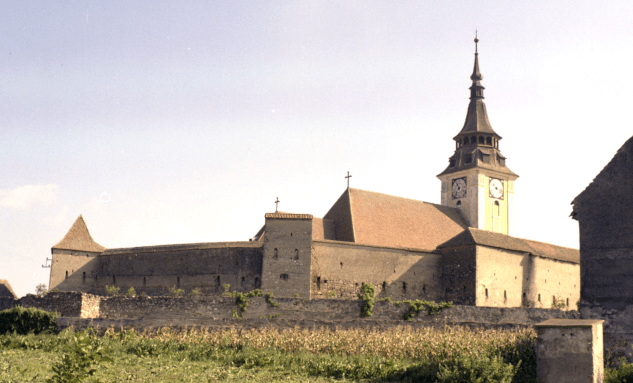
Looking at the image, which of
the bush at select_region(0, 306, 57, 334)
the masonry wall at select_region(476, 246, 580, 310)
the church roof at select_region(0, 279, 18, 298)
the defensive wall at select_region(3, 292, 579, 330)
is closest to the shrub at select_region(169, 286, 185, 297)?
the defensive wall at select_region(3, 292, 579, 330)

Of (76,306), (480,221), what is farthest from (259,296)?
(480,221)

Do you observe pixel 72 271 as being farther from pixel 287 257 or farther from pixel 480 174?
pixel 480 174

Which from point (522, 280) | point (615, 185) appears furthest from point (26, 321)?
point (522, 280)

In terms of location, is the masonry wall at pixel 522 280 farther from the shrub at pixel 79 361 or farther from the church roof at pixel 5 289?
the shrub at pixel 79 361

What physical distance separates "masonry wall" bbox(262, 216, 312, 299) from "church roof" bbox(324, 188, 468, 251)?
15.6 ft

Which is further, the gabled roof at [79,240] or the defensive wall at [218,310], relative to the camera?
the gabled roof at [79,240]

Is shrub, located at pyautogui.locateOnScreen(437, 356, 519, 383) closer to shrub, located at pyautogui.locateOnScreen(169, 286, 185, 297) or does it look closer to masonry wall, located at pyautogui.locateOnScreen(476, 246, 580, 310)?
shrub, located at pyautogui.locateOnScreen(169, 286, 185, 297)

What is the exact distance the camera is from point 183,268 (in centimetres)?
3891

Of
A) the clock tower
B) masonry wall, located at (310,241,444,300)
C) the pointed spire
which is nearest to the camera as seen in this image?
masonry wall, located at (310,241,444,300)

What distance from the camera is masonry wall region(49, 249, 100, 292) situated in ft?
132

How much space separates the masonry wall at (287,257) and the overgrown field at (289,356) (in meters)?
11.0

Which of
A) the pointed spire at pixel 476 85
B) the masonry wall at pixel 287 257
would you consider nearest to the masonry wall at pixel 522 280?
the masonry wall at pixel 287 257

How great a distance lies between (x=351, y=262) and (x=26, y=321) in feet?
59.5

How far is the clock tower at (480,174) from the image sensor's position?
57.6m
